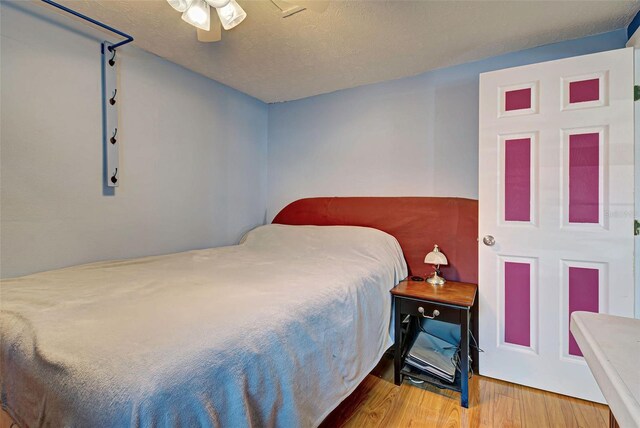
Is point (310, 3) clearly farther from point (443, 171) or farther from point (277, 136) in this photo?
point (277, 136)

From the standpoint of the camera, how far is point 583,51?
1.96 meters

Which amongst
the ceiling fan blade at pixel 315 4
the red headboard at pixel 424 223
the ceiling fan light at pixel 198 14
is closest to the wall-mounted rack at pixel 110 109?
the ceiling fan light at pixel 198 14

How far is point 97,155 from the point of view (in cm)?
195

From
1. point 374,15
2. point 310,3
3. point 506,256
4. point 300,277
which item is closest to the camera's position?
point 310,3

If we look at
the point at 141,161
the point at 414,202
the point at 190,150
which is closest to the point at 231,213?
the point at 190,150

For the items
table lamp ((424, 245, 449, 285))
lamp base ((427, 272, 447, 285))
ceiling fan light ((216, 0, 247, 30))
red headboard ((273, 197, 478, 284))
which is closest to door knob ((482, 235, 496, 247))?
red headboard ((273, 197, 478, 284))

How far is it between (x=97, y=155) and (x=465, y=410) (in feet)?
9.25

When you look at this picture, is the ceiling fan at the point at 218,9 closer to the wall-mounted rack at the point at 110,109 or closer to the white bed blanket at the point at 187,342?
the wall-mounted rack at the point at 110,109

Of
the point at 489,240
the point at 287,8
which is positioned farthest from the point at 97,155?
the point at 489,240

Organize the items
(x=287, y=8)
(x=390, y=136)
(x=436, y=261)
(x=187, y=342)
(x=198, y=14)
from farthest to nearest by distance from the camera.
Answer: (x=390, y=136) → (x=436, y=261) → (x=287, y=8) → (x=198, y=14) → (x=187, y=342)

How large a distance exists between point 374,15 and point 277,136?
1783mm

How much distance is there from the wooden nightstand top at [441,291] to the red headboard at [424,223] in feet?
0.63

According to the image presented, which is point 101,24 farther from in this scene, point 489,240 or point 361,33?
point 489,240

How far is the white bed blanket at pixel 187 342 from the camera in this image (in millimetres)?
721
